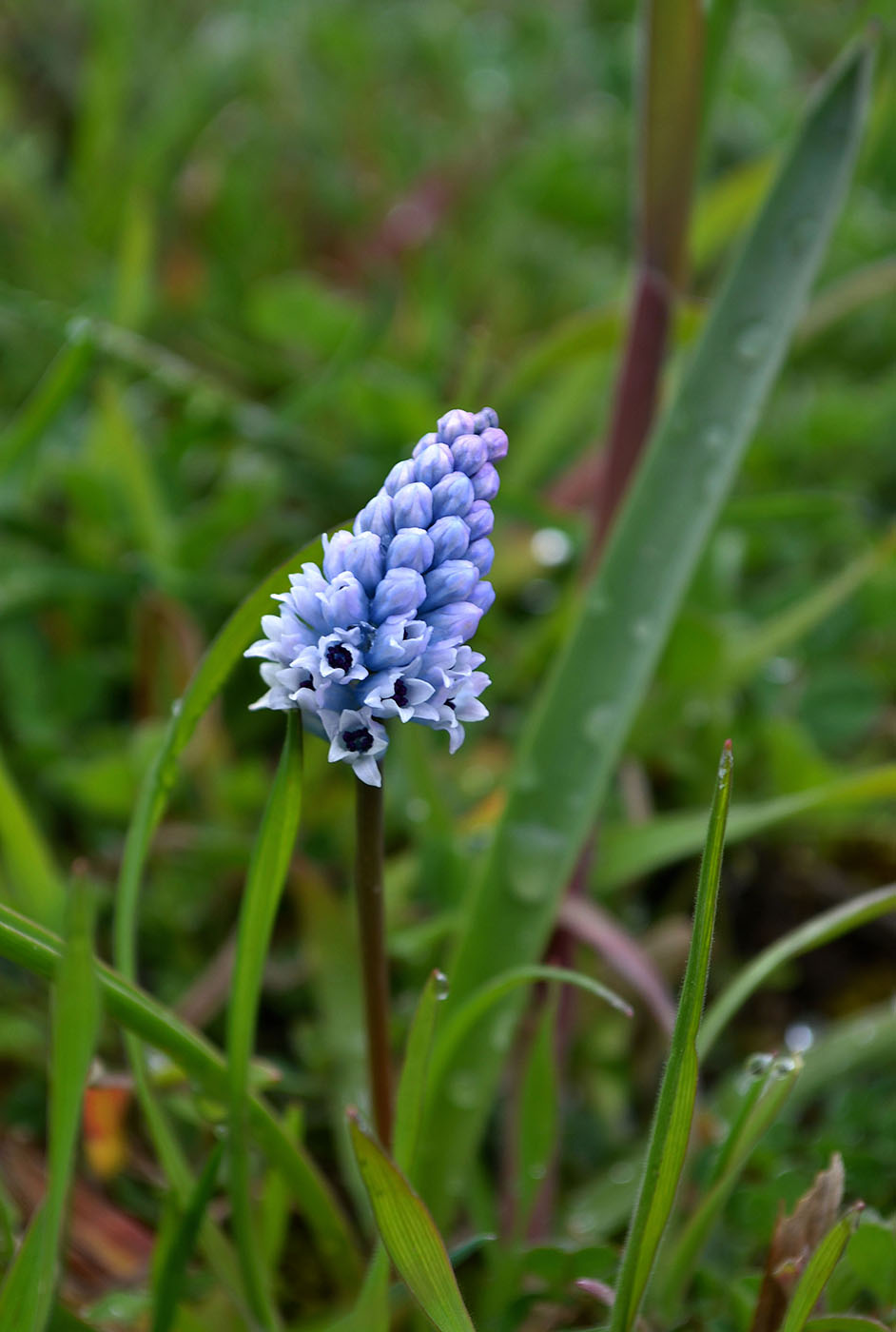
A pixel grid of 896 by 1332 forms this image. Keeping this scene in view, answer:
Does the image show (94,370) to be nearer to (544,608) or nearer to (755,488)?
(544,608)

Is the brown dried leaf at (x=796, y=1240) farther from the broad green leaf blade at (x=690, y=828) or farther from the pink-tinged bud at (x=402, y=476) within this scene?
the pink-tinged bud at (x=402, y=476)

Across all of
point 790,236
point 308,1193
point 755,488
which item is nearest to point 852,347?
point 755,488

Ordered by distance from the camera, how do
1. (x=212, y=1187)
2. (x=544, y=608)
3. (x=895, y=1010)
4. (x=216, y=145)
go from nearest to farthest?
1. (x=212, y=1187)
2. (x=895, y=1010)
3. (x=544, y=608)
4. (x=216, y=145)

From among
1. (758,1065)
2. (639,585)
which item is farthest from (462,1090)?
(639,585)

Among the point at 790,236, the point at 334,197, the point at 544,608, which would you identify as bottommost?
the point at 790,236

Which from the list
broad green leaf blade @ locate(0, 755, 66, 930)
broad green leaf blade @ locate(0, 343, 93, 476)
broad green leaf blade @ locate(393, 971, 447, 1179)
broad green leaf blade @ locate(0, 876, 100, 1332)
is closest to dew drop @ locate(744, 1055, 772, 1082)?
broad green leaf blade @ locate(393, 971, 447, 1179)

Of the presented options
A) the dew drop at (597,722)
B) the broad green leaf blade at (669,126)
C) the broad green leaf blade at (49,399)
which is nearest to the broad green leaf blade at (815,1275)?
the dew drop at (597,722)
